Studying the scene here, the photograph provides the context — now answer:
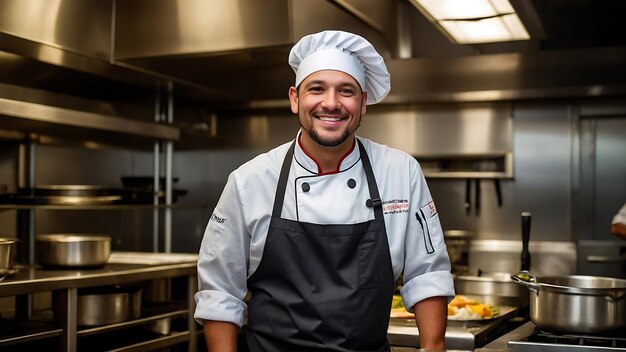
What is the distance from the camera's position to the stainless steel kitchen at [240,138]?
3.23 m

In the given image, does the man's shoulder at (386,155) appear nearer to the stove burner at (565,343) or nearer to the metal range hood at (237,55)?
the stove burner at (565,343)

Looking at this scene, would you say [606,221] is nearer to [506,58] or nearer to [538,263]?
[538,263]

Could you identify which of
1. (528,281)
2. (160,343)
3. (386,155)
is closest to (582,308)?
(528,281)

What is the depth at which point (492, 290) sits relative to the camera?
3.32 metres

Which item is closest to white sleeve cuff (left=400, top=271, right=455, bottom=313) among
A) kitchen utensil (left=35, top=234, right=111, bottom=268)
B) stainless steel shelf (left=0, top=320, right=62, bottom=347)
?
stainless steel shelf (left=0, top=320, right=62, bottom=347)

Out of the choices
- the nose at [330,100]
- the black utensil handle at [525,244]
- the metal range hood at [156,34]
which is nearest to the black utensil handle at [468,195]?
the metal range hood at [156,34]

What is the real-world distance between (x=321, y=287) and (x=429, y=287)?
0.31 metres

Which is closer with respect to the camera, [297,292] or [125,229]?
[297,292]

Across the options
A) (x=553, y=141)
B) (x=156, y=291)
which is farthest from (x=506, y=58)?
(x=156, y=291)

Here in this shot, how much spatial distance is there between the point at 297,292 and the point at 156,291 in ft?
6.96

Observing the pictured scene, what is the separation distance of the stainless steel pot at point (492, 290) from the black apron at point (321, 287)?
1.19 meters

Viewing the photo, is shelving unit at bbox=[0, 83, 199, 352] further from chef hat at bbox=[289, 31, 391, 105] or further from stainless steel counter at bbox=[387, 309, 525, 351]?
chef hat at bbox=[289, 31, 391, 105]

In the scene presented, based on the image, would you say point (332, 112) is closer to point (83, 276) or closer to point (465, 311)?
point (465, 311)

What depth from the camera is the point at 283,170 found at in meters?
2.20
